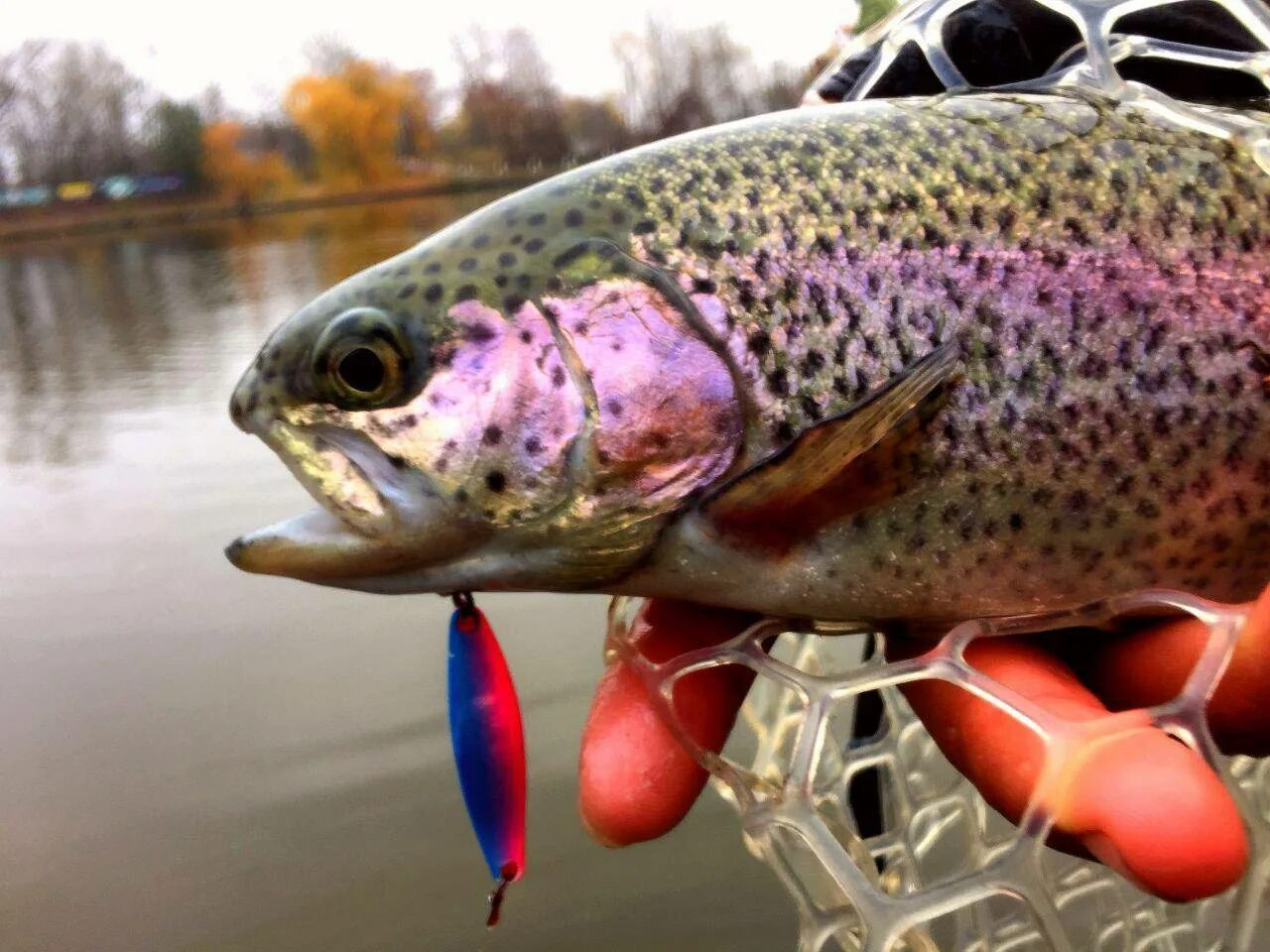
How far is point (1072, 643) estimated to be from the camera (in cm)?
117

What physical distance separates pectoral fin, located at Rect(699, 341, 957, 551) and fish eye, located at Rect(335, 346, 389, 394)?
1.20ft

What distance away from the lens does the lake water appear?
1960mm

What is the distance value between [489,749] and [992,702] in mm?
537

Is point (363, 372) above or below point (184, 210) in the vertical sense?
below

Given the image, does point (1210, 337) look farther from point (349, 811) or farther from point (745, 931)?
point (349, 811)

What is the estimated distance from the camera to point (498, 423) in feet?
3.19

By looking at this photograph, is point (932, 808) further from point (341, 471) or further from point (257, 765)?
point (257, 765)

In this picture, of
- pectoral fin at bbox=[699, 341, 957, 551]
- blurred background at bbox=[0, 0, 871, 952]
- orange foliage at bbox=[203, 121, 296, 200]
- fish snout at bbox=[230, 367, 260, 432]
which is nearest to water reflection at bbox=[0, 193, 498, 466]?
blurred background at bbox=[0, 0, 871, 952]

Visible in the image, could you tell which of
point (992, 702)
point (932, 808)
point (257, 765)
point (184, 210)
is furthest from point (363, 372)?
point (184, 210)

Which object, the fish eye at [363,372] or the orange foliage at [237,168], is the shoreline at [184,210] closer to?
the orange foliage at [237,168]

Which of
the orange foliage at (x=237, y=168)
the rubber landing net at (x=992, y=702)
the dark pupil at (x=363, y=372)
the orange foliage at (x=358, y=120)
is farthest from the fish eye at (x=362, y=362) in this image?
the orange foliage at (x=237, y=168)

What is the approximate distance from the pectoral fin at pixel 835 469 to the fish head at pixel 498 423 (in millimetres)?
48

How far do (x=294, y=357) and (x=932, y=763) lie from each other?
1532 millimetres

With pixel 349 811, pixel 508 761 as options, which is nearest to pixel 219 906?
pixel 349 811
